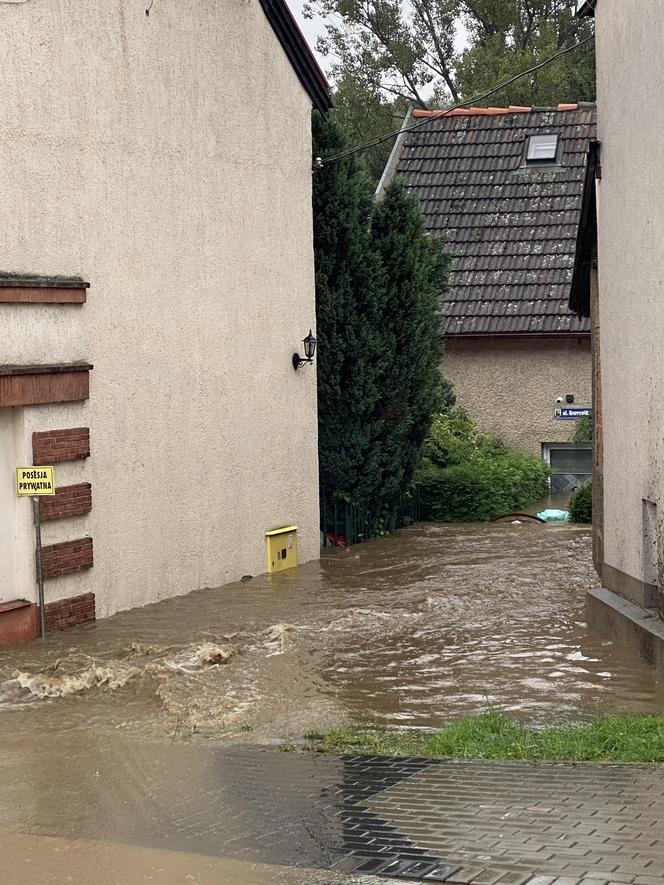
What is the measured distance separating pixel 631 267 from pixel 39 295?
5.69 meters

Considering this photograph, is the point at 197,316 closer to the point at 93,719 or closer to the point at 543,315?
the point at 93,719

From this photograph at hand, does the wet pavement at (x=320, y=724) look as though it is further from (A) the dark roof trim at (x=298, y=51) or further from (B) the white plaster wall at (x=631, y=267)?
(A) the dark roof trim at (x=298, y=51)

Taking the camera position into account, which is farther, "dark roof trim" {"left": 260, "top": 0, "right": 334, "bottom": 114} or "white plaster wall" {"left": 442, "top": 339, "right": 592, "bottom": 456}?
"white plaster wall" {"left": 442, "top": 339, "right": 592, "bottom": 456}

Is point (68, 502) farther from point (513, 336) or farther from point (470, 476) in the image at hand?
point (513, 336)

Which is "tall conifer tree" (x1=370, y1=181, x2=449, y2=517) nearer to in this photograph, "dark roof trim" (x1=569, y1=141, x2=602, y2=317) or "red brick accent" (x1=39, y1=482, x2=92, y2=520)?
"dark roof trim" (x1=569, y1=141, x2=602, y2=317)

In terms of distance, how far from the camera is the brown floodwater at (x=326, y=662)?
996 centimetres

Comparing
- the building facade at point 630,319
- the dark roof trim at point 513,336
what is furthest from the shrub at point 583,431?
the building facade at point 630,319

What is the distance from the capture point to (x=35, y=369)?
13.2 metres

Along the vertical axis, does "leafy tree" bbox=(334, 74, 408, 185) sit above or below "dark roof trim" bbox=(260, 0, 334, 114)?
above

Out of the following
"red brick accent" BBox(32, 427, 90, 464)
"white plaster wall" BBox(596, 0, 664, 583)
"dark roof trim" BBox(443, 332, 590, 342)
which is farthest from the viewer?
"dark roof trim" BBox(443, 332, 590, 342)

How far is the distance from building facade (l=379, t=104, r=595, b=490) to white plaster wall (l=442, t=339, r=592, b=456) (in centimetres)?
2

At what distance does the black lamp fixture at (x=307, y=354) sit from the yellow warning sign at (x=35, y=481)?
6.26 m

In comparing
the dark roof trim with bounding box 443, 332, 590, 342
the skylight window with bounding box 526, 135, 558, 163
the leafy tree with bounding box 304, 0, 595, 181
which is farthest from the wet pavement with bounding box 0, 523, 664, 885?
the leafy tree with bounding box 304, 0, 595, 181

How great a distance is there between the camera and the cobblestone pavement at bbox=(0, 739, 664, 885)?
6141 millimetres
